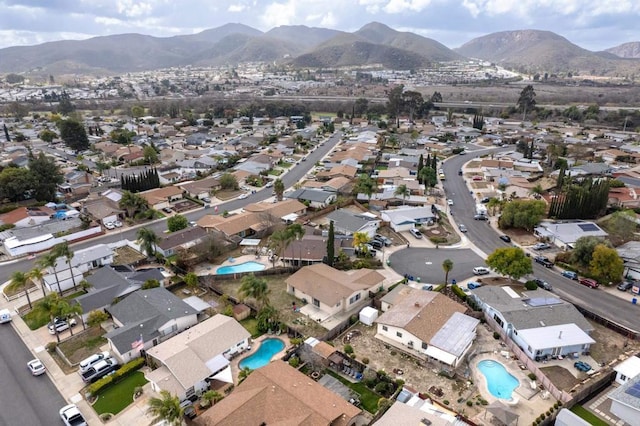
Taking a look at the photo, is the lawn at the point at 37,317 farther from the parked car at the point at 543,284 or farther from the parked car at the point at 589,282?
the parked car at the point at 589,282

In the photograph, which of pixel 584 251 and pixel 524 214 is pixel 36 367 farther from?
pixel 524 214

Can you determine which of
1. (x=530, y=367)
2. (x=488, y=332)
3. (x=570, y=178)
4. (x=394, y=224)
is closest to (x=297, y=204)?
(x=394, y=224)

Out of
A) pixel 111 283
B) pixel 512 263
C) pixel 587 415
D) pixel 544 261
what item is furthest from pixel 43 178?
pixel 587 415

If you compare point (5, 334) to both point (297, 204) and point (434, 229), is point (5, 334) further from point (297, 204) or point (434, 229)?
point (434, 229)

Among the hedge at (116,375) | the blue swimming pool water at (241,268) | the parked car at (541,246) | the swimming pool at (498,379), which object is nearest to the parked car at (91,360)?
the hedge at (116,375)

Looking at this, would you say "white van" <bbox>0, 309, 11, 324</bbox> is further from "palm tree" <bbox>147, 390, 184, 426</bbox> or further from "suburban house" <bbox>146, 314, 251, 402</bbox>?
"palm tree" <bbox>147, 390, 184, 426</bbox>

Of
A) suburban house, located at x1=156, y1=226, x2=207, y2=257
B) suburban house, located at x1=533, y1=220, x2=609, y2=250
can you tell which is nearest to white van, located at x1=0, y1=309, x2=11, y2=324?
suburban house, located at x1=156, y1=226, x2=207, y2=257
